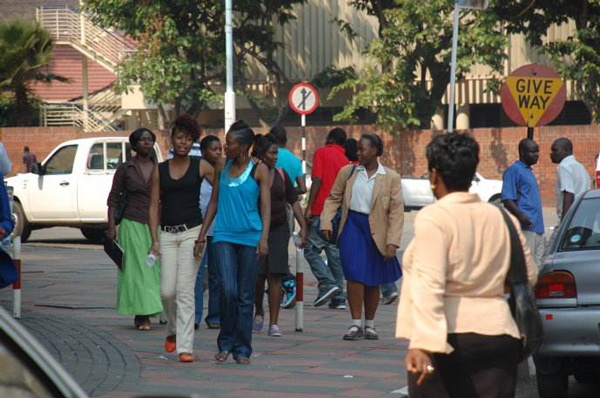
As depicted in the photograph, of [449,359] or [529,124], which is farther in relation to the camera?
[529,124]

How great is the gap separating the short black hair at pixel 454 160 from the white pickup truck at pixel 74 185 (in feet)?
53.4

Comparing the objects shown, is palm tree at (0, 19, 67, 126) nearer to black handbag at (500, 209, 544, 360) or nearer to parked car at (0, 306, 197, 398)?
black handbag at (500, 209, 544, 360)

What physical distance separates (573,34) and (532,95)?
19153mm

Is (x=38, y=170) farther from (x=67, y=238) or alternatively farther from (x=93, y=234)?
(x=67, y=238)

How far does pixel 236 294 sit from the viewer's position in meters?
9.36

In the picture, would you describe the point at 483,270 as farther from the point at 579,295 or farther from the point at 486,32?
the point at 486,32

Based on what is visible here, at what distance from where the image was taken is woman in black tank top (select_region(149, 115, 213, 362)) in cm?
943

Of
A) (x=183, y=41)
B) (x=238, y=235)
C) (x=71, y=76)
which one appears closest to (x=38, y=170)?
(x=238, y=235)

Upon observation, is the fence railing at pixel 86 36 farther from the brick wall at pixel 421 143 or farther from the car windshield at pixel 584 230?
the car windshield at pixel 584 230

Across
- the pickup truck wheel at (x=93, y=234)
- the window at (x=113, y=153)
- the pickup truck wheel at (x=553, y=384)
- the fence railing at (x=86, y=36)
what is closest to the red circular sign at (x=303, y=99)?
the pickup truck wheel at (x=93, y=234)

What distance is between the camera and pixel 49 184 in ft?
71.3

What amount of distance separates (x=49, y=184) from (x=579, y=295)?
1506 cm

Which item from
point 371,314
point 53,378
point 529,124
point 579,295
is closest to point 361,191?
point 371,314

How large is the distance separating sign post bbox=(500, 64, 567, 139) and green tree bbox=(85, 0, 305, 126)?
21.5 metres
